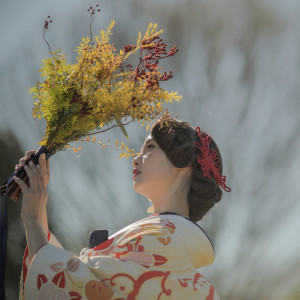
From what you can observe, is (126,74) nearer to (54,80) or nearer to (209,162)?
(54,80)

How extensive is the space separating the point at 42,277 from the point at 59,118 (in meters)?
0.86

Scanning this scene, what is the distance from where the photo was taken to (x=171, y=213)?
2.85 metres

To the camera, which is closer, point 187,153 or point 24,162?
point 24,162

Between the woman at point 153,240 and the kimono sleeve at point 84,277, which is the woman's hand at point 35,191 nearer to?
the woman at point 153,240

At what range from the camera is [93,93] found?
278 centimetres

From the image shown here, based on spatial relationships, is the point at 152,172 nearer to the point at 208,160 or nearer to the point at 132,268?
the point at 208,160

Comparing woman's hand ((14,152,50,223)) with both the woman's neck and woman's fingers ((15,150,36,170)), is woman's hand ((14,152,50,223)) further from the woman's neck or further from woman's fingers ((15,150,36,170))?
the woman's neck

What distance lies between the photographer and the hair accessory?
9.91ft

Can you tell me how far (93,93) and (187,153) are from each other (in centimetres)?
65

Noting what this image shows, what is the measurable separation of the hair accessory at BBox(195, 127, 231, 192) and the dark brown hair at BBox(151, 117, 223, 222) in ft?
0.09

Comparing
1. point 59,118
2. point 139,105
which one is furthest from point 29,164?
Result: point 139,105

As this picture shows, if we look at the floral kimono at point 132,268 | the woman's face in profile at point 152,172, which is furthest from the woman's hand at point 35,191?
the woman's face in profile at point 152,172

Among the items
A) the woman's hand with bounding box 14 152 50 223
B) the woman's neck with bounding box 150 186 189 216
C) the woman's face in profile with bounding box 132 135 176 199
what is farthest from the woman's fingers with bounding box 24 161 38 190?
the woman's neck with bounding box 150 186 189 216

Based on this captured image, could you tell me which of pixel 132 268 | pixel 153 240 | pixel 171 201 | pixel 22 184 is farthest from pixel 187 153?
pixel 22 184
